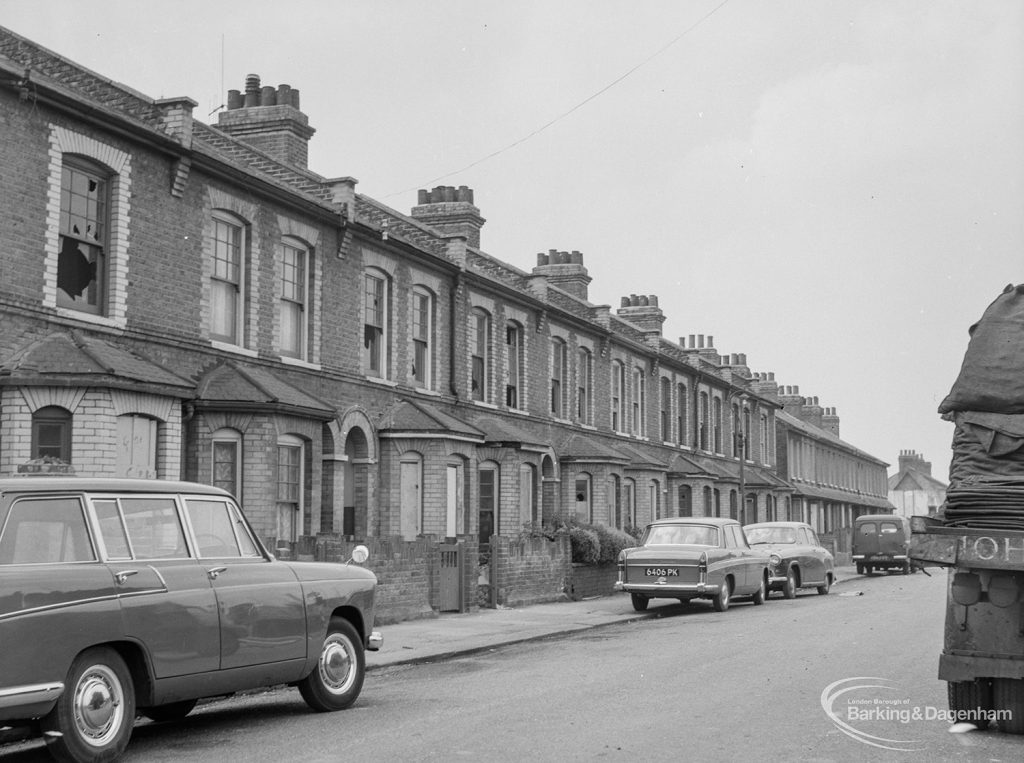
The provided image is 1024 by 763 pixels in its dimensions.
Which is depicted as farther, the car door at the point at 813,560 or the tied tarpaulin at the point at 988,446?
the car door at the point at 813,560

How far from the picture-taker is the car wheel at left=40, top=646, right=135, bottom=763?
24.9 ft

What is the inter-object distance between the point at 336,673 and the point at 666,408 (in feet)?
106

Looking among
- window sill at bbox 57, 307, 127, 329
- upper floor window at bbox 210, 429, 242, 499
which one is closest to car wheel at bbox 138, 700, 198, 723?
window sill at bbox 57, 307, 127, 329

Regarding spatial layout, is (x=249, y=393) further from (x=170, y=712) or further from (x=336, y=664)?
(x=170, y=712)

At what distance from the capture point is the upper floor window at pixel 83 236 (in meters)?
16.3

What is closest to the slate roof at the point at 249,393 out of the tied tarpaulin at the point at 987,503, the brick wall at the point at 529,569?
the brick wall at the point at 529,569

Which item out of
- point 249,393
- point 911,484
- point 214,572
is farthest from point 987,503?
point 911,484

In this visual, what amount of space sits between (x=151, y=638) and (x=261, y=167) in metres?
15.1

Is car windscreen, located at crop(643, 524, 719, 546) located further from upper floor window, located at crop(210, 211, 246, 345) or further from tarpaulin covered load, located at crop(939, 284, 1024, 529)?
tarpaulin covered load, located at crop(939, 284, 1024, 529)

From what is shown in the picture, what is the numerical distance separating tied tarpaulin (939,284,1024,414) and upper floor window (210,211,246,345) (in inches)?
496

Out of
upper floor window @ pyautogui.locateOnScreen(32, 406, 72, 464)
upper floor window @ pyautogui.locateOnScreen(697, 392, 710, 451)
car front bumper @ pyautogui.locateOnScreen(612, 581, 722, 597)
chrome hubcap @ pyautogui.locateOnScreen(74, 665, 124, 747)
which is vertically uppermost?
upper floor window @ pyautogui.locateOnScreen(697, 392, 710, 451)

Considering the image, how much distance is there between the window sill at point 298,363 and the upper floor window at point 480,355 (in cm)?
670

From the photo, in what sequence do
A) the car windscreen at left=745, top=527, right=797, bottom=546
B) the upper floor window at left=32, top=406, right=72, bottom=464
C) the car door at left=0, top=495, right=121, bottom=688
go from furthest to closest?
1. the car windscreen at left=745, top=527, right=797, bottom=546
2. the upper floor window at left=32, top=406, right=72, bottom=464
3. the car door at left=0, top=495, right=121, bottom=688

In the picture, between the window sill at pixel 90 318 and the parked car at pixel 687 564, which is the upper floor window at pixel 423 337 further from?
the window sill at pixel 90 318
